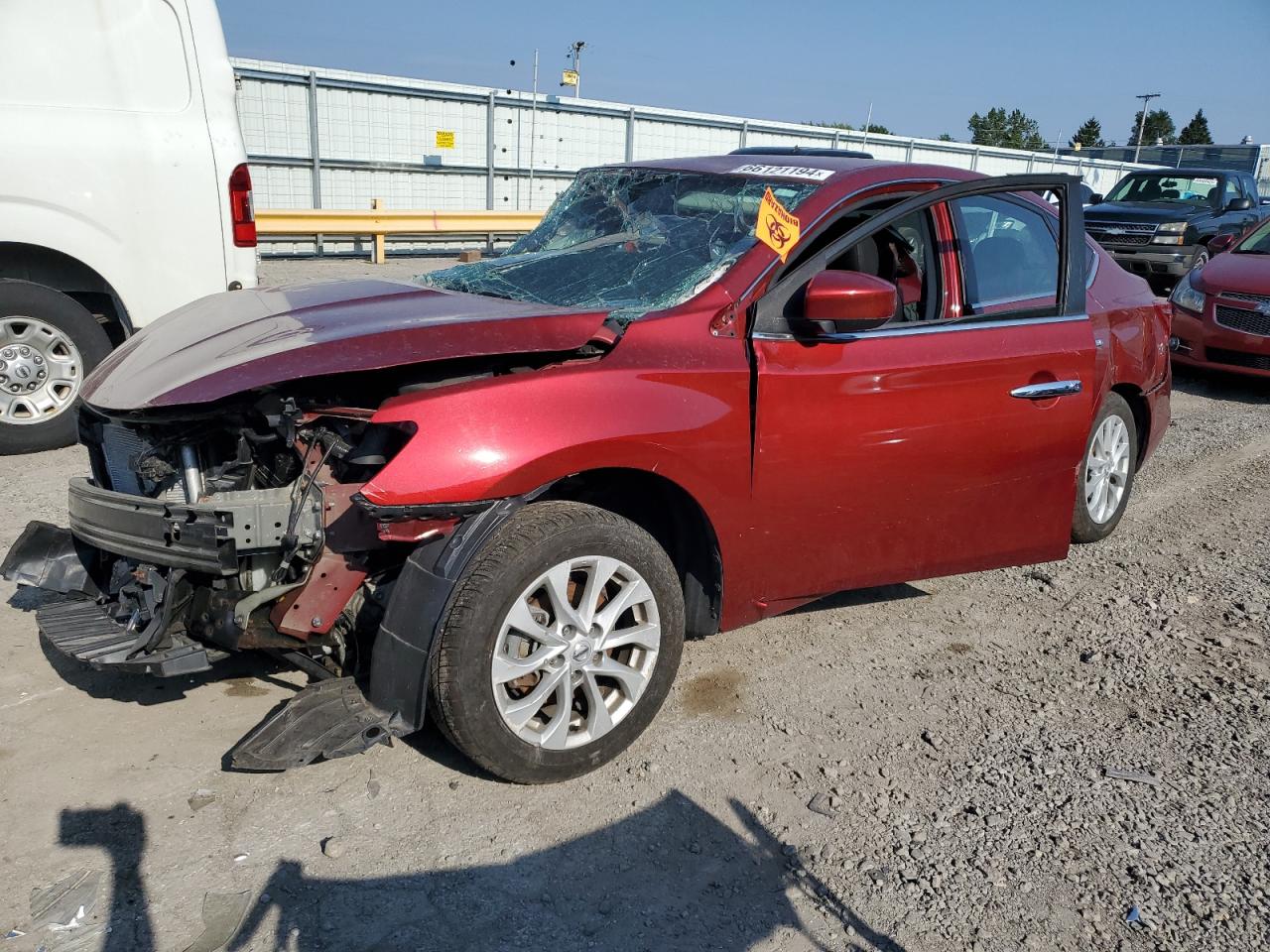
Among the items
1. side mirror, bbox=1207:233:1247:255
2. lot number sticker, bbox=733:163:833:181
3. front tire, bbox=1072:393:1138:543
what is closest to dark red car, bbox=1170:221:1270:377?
front tire, bbox=1072:393:1138:543

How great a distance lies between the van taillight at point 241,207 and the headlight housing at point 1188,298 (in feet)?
25.5

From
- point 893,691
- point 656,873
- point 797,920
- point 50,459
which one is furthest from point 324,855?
point 50,459

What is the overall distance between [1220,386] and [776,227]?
8.05m

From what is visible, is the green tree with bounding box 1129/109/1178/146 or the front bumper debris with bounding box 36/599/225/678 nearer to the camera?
the front bumper debris with bounding box 36/599/225/678

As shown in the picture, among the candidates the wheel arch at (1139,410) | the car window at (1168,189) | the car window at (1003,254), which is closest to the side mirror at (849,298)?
the car window at (1003,254)

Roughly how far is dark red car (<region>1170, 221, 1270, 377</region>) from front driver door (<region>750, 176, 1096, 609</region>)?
568cm

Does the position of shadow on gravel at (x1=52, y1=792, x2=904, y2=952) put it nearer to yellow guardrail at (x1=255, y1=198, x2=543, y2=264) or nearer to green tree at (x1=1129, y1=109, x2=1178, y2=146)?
yellow guardrail at (x1=255, y1=198, x2=543, y2=264)

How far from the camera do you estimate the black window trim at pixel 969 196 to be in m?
3.37

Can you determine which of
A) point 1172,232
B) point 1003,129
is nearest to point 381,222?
point 1172,232

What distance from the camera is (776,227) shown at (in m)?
3.49

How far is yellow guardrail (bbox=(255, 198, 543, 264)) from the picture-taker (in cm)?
1325

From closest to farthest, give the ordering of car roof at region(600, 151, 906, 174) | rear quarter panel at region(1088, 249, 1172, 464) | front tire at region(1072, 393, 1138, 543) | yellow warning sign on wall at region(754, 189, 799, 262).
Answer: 1. yellow warning sign on wall at region(754, 189, 799, 262)
2. car roof at region(600, 151, 906, 174)
3. rear quarter panel at region(1088, 249, 1172, 464)
4. front tire at region(1072, 393, 1138, 543)

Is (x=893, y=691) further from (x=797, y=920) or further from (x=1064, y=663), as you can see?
(x=797, y=920)

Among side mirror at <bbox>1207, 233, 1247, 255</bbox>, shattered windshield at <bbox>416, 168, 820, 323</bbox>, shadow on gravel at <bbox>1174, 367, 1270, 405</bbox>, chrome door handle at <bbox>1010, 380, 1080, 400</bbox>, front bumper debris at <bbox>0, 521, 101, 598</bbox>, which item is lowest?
front bumper debris at <bbox>0, 521, 101, 598</bbox>
